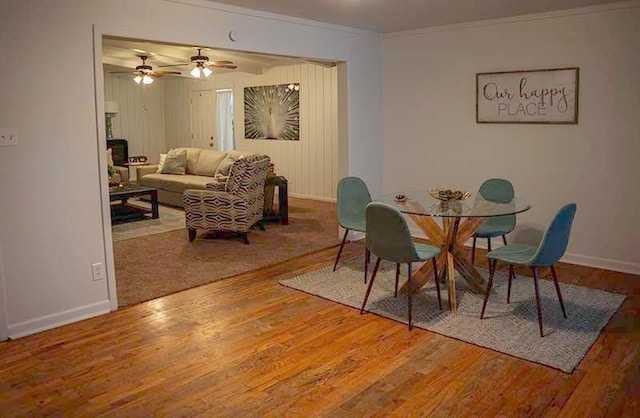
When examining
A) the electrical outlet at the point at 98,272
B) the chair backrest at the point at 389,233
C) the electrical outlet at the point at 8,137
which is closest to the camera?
the electrical outlet at the point at 8,137

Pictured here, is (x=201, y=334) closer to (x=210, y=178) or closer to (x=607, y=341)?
(x=607, y=341)

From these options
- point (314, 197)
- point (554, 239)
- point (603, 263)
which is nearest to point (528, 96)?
point (603, 263)

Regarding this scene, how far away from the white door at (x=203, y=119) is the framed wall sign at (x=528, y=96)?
247 inches

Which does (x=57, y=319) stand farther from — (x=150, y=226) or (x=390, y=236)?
(x=150, y=226)

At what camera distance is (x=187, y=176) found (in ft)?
27.4

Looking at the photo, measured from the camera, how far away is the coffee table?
6840 millimetres

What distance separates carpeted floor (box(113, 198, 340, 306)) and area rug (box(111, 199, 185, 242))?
21 cm

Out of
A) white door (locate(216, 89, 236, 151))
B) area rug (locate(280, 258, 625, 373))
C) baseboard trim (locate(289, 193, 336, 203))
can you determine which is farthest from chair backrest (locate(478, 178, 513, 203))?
white door (locate(216, 89, 236, 151))

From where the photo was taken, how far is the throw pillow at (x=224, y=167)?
7.67m

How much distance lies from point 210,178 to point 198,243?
2554 millimetres

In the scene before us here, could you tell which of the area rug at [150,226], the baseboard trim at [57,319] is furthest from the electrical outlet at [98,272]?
the area rug at [150,226]

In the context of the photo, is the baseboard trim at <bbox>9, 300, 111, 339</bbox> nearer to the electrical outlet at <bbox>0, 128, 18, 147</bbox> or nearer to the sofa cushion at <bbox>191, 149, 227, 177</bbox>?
the electrical outlet at <bbox>0, 128, 18, 147</bbox>

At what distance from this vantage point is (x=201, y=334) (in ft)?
11.2

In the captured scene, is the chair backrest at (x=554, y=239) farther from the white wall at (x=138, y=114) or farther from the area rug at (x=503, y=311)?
the white wall at (x=138, y=114)
